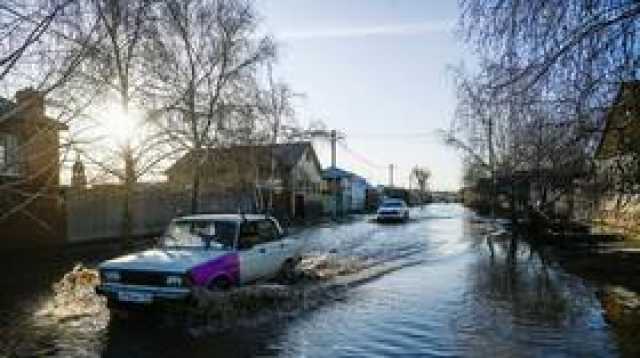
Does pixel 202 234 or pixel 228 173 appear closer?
pixel 202 234

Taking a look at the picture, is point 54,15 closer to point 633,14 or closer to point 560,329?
point 633,14

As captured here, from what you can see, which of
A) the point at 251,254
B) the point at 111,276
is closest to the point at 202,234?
the point at 251,254

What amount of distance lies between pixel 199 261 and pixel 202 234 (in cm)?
158

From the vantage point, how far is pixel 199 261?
43.4 ft

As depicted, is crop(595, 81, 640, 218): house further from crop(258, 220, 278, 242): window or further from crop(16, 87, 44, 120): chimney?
crop(16, 87, 44, 120): chimney

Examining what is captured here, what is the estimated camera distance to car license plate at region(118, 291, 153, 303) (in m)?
13.0

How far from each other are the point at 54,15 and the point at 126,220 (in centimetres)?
1786

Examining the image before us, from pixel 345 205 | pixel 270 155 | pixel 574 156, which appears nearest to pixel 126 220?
pixel 270 155

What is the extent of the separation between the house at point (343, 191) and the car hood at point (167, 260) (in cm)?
6785

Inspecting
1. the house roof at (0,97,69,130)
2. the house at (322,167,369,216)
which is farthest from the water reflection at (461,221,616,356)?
the house at (322,167,369,216)

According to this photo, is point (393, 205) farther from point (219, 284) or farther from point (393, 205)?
point (219, 284)

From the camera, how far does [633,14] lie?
1080 cm

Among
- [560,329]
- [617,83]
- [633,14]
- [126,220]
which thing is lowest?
[560,329]

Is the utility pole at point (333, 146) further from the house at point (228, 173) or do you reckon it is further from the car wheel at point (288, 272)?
the car wheel at point (288, 272)
